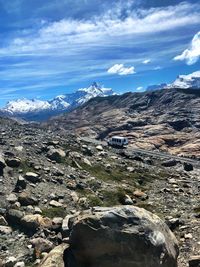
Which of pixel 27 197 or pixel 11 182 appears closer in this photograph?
pixel 27 197

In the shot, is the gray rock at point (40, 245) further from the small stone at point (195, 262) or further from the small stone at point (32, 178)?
the small stone at point (32, 178)

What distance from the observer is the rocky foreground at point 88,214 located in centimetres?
Result: 2278

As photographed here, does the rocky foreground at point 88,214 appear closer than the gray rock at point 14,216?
Yes

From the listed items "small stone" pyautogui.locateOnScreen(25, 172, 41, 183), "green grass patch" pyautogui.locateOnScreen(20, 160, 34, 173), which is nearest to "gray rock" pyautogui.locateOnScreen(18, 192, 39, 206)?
"small stone" pyautogui.locateOnScreen(25, 172, 41, 183)

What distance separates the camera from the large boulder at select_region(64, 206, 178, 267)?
73.9 ft

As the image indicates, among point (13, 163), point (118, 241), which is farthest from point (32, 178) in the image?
point (118, 241)

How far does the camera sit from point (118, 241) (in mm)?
22594

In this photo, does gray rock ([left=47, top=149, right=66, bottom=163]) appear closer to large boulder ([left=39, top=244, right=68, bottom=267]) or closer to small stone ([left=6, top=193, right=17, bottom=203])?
small stone ([left=6, top=193, right=17, bottom=203])

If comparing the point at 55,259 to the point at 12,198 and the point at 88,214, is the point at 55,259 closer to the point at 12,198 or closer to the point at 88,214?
the point at 88,214

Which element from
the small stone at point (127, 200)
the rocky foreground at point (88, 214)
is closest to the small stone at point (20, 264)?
the rocky foreground at point (88, 214)

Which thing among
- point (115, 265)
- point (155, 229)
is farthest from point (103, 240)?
point (155, 229)

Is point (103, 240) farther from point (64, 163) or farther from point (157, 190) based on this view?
point (64, 163)

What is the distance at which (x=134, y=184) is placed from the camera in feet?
236

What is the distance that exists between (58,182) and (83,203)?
943 centimetres
